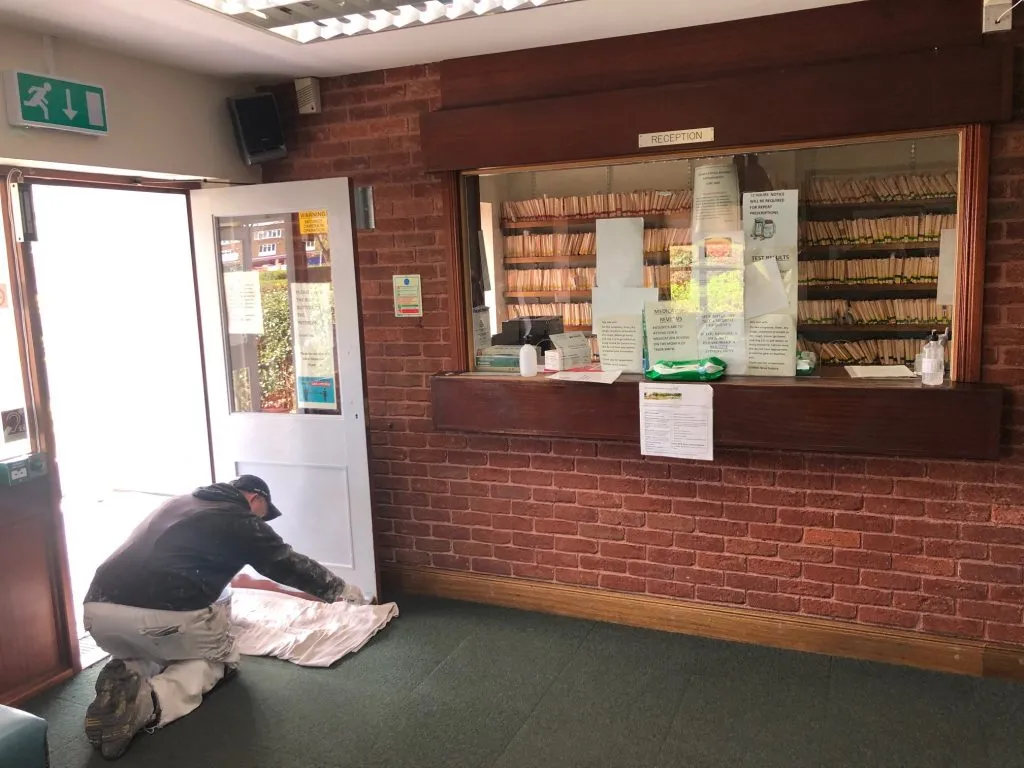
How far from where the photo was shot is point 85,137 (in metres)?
3.11

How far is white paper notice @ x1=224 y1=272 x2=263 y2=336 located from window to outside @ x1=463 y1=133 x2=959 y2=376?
1.13 meters

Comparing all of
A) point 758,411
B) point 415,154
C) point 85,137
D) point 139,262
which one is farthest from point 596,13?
point 139,262

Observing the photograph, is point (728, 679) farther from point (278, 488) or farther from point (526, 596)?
point (278, 488)

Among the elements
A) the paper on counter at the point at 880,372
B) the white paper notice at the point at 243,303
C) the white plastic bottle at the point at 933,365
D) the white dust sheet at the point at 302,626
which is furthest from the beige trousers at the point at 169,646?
the white plastic bottle at the point at 933,365

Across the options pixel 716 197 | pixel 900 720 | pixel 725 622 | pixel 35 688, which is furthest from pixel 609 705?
pixel 35 688

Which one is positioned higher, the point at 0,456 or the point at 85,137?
the point at 85,137

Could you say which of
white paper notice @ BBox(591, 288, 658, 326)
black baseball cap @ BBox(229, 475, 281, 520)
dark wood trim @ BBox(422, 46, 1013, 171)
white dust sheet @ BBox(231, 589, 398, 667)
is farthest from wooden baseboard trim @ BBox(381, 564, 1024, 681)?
dark wood trim @ BBox(422, 46, 1013, 171)

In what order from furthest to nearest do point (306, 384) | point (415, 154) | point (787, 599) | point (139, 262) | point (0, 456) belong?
point (139, 262) < point (306, 384) < point (415, 154) < point (787, 599) < point (0, 456)

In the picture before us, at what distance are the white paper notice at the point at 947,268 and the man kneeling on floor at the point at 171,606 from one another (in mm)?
2885

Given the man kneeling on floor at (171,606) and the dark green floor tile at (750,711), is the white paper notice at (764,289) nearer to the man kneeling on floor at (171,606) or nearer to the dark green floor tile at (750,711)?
the dark green floor tile at (750,711)

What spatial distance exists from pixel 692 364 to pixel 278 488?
2.20m

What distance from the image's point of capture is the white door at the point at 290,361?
12.3 ft

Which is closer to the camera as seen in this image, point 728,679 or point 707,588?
point 728,679

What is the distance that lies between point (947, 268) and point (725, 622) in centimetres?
171
